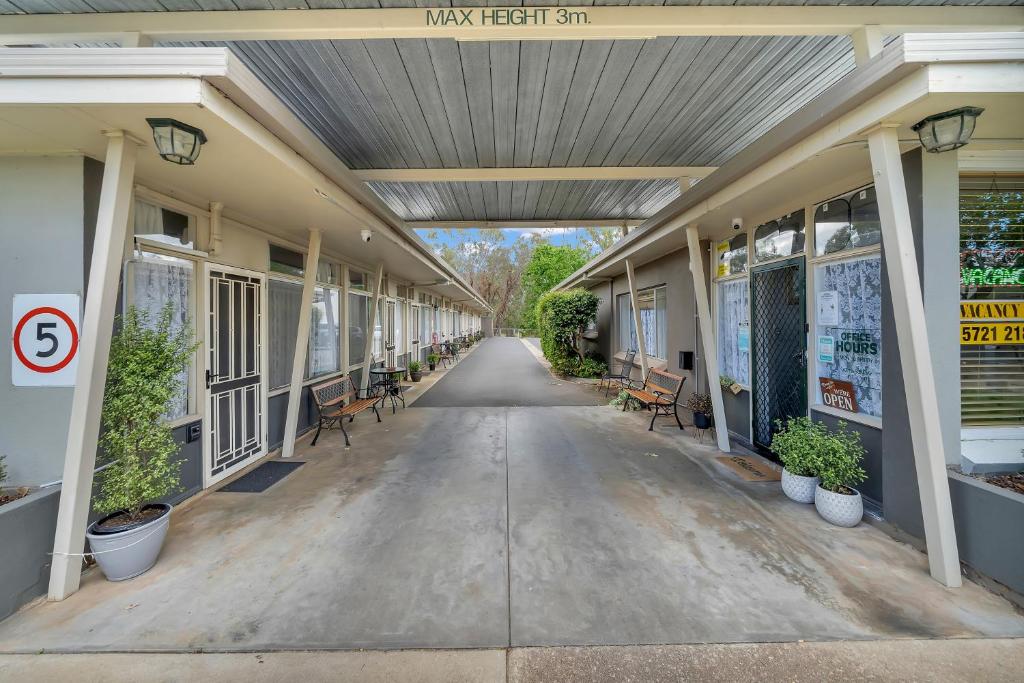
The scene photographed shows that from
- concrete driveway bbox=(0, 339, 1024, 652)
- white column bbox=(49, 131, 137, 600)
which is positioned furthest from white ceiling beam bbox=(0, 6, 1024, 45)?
concrete driveway bbox=(0, 339, 1024, 652)

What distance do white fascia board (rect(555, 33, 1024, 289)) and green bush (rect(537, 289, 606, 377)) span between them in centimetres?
743

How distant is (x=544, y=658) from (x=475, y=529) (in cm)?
126

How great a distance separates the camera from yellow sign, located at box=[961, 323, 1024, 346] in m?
3.05

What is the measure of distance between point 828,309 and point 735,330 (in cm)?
168

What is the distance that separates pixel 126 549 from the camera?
2.47 meters

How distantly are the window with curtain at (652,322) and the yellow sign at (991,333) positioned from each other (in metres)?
4.65

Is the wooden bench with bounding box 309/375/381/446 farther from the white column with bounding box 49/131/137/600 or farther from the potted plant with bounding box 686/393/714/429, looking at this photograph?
the potted plant with bounding box 686/393/714/429

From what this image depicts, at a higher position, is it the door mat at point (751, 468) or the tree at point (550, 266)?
the tree at point (550, 266)

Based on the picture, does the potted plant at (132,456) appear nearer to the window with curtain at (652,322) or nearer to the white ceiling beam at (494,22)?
the white ceiling beam at (494,22)

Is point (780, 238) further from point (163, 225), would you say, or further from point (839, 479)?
point (163, 225)

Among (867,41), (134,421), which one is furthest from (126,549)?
(867,41)

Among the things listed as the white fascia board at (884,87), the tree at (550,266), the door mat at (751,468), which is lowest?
the door mat at (751,468)

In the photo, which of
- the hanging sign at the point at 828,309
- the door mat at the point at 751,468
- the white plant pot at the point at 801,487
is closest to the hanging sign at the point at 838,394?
the hanging sign at the point at 828,309

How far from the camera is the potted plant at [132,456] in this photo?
2484 mm
